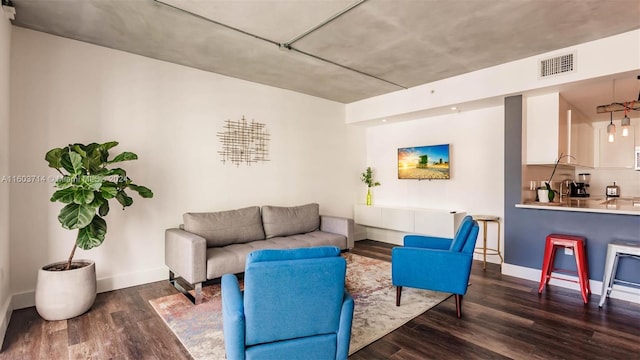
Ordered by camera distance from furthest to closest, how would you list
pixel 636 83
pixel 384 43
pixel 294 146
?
pixel 294 146
pixel 636 83
pixel 384 43

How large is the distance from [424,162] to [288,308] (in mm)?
4687

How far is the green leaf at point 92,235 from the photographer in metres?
2.90

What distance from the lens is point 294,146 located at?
17.9 feet

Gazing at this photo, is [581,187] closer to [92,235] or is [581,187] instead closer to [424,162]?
[424,162]

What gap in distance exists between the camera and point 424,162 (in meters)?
5.74

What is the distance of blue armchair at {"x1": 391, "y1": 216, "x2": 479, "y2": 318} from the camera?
9.68 ft

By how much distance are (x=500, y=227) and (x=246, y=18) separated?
4646mm

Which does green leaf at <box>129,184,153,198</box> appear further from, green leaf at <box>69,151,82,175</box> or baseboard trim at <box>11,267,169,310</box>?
baseboard trim at <box>11,267,169,310</box>

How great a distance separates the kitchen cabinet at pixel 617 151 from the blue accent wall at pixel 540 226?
384 centimetres

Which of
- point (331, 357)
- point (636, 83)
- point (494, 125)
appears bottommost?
point (331, 357)

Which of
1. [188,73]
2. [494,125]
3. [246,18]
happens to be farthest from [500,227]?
[188,73]

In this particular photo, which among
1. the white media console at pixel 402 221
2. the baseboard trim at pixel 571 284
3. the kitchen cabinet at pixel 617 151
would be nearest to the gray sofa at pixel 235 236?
the white media console at pixel 402 221

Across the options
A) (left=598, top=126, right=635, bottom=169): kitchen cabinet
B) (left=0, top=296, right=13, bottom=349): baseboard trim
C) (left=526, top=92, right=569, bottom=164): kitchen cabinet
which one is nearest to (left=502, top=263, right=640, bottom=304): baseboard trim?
(left=526, top=92, right=569, bottom=164): kitchen cabinet

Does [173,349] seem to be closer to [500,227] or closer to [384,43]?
[384,43]
